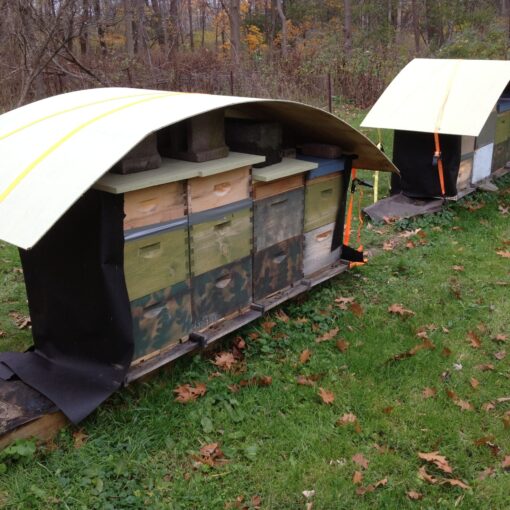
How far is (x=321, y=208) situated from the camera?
5.80m

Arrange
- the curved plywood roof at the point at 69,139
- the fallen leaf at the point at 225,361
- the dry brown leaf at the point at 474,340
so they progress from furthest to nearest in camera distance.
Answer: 1. the dry brown leaf at the point at 474,340
2. the fallen leaf at the point at 225,361
3. the curved plywood roof at the point at 69,139

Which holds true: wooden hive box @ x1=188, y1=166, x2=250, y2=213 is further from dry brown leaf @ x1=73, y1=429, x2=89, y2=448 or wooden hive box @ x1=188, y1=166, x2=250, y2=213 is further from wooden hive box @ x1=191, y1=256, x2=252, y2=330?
dry brown leaf @ x1=73, y1=429, x2=89, y2=448

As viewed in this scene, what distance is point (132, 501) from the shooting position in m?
3.41

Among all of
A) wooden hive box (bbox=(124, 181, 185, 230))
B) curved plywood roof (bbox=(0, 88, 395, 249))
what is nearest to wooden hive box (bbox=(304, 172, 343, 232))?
curved plywood roof (bbox=(0, 88, 395, 249))

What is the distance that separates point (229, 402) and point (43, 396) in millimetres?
1345

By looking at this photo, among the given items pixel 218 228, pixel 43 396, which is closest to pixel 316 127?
pixel 218 228

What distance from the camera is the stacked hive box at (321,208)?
5609mm

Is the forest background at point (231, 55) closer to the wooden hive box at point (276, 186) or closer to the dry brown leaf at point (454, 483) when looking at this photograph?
the wooden hive box at point (276, 186)

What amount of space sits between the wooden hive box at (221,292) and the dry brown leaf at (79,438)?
47.1 inches

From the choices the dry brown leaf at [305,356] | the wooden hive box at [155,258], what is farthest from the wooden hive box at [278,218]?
the dry brown leaf at [305,356]

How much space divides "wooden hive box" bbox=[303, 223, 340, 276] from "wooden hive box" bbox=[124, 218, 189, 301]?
1758 millimetres

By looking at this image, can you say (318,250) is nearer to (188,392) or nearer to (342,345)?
(342,345)

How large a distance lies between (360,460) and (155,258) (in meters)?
1.99

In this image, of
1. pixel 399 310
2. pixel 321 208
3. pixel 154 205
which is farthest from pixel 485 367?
pixel 154 205
